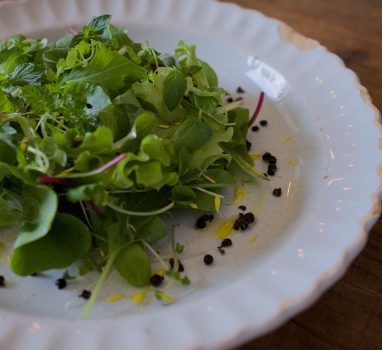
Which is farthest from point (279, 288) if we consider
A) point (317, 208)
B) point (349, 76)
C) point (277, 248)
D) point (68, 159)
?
point (349, 76)

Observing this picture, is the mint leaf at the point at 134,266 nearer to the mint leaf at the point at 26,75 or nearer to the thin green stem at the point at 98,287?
the thin green stem at the point at 98,287

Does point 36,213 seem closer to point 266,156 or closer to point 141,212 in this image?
point 141,212

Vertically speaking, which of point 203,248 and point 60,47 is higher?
point 60,47

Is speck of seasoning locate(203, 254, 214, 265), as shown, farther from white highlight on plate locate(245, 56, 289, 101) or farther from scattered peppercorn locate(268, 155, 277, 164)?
white highlight on plate locate(245, 56, 289, 101)

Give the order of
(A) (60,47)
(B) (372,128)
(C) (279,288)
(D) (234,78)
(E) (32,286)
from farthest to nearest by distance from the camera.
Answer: (D) (234,78) < (A) (60,47) < (B) (372,128) < (E) (32,286) < (C) (279,288)

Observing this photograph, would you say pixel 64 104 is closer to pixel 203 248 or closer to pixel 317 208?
pixel 203 248

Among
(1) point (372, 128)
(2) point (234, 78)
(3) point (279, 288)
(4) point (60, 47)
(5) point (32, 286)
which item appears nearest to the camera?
(3) point (279, 288)

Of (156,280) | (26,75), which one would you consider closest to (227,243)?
(156,280)

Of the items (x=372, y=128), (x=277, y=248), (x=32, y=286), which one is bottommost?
(x=32, y=286)
